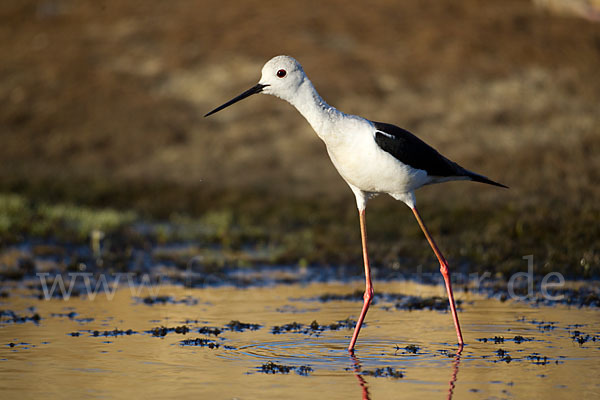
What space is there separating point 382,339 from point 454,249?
4089 millimetres

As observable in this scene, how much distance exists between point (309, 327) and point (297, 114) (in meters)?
13.7

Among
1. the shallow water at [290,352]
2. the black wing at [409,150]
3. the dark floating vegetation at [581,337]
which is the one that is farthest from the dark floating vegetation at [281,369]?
the dark floating vegetation at [581,337]

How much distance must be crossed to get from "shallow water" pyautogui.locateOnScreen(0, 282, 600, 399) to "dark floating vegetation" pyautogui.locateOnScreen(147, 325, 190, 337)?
0.22 feet

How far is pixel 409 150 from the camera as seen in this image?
7.41 meters

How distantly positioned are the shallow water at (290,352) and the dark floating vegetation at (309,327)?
0.27 ft

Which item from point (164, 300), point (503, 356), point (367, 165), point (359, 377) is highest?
point (367, 165)

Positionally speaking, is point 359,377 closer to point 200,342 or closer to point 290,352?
point 290,352

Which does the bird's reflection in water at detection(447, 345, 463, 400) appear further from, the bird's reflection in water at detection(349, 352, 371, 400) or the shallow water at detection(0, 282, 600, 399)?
the bird's reflection in water at detection(349, 352, 371, 400)

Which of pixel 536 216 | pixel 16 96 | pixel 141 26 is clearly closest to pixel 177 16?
pixel 141 26

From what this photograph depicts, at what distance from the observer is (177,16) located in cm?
2667

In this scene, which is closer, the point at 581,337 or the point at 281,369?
the point at 281,369

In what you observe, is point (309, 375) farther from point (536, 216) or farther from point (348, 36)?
point (348, 36)

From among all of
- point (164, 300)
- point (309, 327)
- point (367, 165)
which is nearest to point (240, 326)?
point (309, 327)

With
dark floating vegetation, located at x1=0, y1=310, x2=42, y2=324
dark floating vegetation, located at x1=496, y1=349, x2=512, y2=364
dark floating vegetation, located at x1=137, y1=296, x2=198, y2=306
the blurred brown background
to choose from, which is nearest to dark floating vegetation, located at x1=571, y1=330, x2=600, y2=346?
dark floating vegetation, located at x1=496, y1=349, x2=512, y2=364
